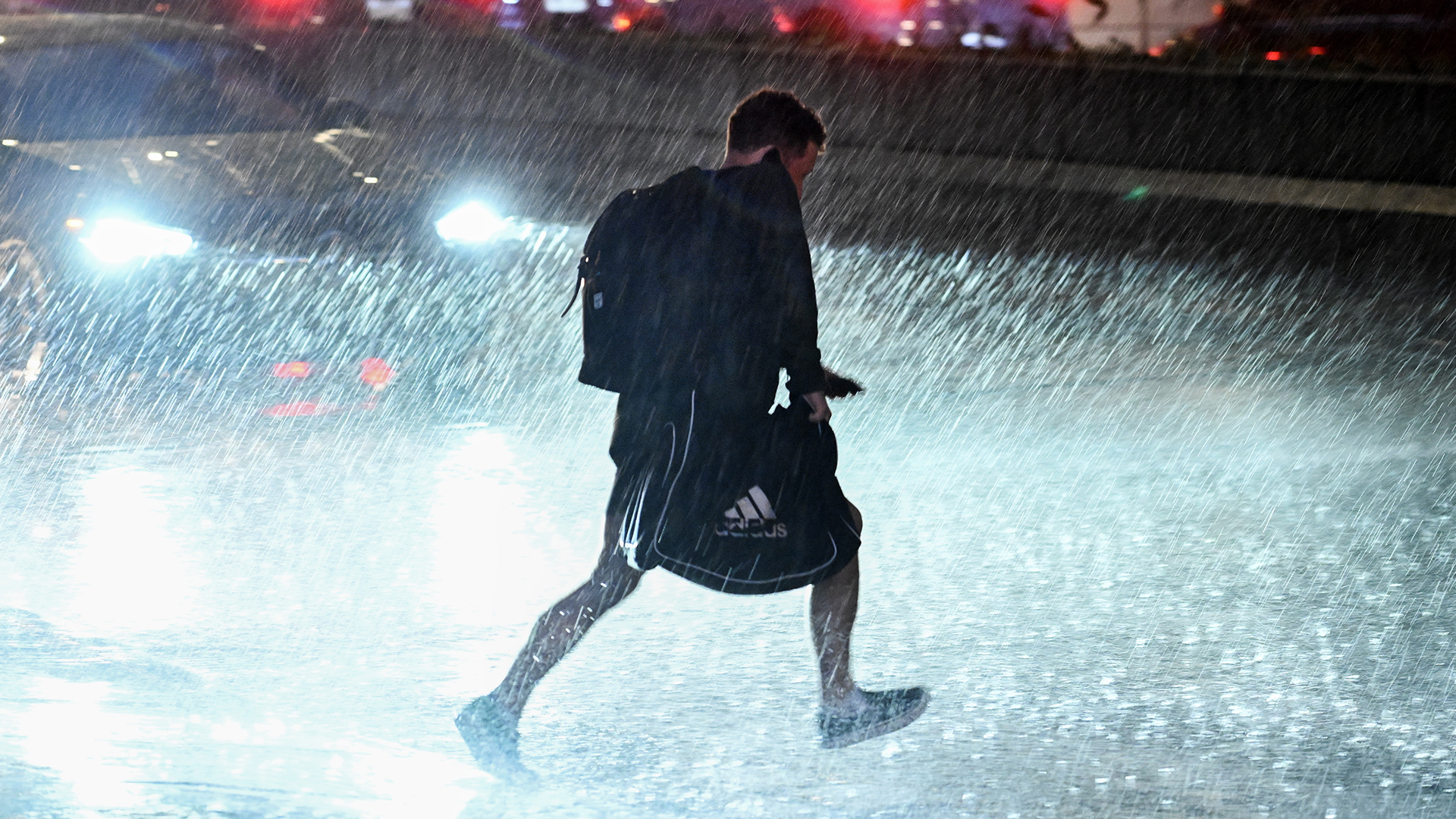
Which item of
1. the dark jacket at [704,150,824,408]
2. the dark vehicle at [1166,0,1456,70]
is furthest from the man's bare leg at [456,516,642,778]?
the dark vehicle at [1166,0,1456,70]

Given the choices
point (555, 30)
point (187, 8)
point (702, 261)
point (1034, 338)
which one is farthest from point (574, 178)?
point (702, 261)

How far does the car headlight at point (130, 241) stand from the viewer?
9.42 meters

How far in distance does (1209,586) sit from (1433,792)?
1.73 meters

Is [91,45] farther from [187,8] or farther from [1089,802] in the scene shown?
[187,8]

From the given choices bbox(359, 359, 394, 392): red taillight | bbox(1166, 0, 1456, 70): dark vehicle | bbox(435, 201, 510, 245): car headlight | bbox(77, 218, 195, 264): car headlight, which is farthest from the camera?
bbox(1166, 0, 1456, 70): dark vehicle

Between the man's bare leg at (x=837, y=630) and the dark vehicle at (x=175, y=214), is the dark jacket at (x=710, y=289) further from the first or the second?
the dark vehicle at (x=175, y=214)

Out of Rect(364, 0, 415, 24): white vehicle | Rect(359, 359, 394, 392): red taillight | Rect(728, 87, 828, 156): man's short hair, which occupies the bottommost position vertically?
Rect(728, 87, 828, 156): man's short hair

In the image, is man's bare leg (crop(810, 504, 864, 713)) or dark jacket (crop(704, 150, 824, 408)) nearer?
dark jacket (crop(704, 150, 824, 408))

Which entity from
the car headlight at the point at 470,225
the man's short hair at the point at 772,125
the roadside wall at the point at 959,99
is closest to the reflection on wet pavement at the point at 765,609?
the car headlight at the point at 470,225

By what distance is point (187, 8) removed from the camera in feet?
95.8

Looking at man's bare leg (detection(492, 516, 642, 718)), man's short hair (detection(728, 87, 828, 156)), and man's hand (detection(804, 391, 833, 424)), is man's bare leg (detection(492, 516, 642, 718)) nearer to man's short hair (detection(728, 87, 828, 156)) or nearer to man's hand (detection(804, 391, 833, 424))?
man's hand (detection(804, 391, 833, 424))

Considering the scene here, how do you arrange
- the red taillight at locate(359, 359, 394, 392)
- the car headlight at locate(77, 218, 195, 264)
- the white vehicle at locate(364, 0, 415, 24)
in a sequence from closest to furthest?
the red taillight at locate(359, 359, 394, 392) → the car headlight at locate(77, 218, 195, 264) → the white vehicle at locate(364, 0, 415, 24)

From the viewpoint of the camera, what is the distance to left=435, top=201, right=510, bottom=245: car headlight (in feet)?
33.4

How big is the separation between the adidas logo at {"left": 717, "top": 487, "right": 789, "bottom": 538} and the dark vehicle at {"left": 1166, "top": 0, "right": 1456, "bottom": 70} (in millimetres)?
14607
